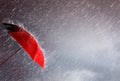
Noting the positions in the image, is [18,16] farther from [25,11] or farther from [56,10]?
[56,10]

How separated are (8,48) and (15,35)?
4.41 meters

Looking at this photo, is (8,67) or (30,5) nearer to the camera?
(30,5)

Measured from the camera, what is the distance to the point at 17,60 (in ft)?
33.1

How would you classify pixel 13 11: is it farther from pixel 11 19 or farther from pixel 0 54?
pixel 0 54

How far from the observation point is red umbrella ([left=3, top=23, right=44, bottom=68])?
4008 mm

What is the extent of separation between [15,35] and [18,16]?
12.3ft

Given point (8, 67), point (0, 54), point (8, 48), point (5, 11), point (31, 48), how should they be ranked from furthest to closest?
point (8, 67), point (8, 48), point (0, 54), point (5, 11), point (31, 48)

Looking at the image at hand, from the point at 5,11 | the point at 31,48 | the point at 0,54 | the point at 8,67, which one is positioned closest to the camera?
the point at 31,48

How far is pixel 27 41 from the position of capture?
4.04 meters

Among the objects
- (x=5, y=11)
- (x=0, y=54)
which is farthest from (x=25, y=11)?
(x=0, y=54)

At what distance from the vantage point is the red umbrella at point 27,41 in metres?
4.01

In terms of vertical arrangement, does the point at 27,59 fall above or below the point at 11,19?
below

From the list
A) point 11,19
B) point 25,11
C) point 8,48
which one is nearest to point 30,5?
point 25,11

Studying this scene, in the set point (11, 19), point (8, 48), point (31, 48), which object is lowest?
point (8, 48)
